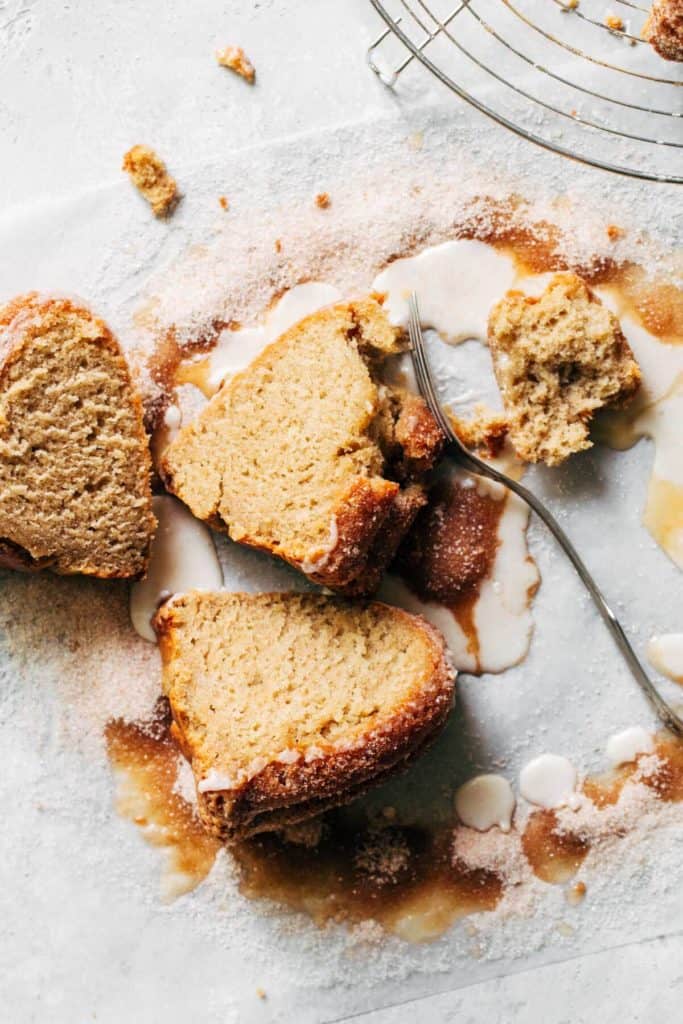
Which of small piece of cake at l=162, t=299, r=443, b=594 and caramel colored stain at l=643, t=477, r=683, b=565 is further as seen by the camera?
caramel colored stain at l=643, t=477, r=683, b=565

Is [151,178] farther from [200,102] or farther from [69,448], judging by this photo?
[69,448]

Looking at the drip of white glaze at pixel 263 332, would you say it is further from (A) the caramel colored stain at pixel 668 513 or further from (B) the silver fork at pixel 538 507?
(A) the caramel colored stain at pixel 668 513

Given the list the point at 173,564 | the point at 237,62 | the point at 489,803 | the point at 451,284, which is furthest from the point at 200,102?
the point at 489,803

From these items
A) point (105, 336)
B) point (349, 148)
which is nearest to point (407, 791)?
point (105, 336)

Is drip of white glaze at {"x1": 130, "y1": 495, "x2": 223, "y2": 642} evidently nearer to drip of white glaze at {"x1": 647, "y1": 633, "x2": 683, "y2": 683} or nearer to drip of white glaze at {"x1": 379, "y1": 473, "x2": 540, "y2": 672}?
drip of white glaze at {"x1": 379, "y1": 473, "x2": 540, "y2": 672}

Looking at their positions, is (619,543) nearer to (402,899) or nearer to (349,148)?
(402,899)

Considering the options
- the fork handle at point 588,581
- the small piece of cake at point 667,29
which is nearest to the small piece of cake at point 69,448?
the fork handle at point 588,581

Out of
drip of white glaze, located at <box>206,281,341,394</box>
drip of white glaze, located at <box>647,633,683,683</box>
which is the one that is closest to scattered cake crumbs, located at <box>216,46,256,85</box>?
drip of white glaze, located at <box>206,281,341,394</box>
